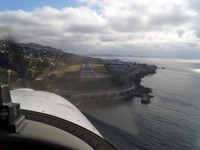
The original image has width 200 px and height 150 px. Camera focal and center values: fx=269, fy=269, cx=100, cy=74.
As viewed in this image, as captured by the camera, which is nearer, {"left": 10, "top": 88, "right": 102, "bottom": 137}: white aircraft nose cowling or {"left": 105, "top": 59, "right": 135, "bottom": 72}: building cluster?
{"left": 10, "top": 88, "right": 102, "bottom": 137}: white aircraft nose cowling

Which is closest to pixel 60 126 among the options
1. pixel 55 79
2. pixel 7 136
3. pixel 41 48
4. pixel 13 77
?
pixel 7 136

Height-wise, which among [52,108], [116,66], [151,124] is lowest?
[151,124]

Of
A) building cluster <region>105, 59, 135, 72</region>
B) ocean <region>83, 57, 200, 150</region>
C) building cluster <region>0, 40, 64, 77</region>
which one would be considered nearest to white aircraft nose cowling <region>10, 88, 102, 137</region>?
building cluster <region>0, 40, 64, 77</region>

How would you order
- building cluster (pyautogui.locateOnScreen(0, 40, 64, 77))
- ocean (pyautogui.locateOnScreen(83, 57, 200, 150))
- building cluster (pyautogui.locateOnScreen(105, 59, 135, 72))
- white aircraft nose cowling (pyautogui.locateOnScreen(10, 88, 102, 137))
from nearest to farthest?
1. white aircraft nose cowling (pyautogui.locateOnScreen(10, 88, 102, 137))
2. building cluster (pyautogui.locateOnScreen(0, 40, 64, 77))
3. ocean (pyautogui.locateOnScreen(83, 57, 200, 150))
4. building cluster (pyautogui.locateOnScreen(105, 59, 135, 72))

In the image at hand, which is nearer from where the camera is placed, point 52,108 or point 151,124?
point 52,108

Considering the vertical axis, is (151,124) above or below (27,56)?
below

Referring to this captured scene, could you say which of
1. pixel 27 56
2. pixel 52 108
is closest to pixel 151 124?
pixel 27 56

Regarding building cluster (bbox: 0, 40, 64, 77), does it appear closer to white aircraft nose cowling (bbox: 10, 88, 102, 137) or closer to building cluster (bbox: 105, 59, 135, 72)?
white aircraft nose cowling (bbox: 10, 88, 102, 137)

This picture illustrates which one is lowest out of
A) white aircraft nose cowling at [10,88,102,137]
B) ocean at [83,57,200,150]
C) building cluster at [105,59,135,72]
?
ocean at [83,57,200,150]

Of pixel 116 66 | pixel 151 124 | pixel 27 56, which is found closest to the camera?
pixel 27 56

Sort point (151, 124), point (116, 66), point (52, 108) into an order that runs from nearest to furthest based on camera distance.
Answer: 1. point (52, 108)
2. point (151, 124)
3. point (116, 66)

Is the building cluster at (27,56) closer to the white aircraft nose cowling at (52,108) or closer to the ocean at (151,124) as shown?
the ocean at (151,124)

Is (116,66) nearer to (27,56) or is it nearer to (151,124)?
(151,124)

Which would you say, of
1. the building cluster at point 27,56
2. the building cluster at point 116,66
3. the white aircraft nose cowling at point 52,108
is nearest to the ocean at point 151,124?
the building cluster at point 27,56
